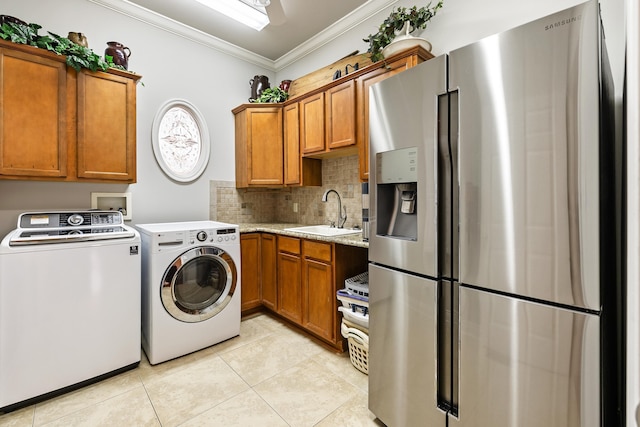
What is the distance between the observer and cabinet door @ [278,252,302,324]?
8.55ft

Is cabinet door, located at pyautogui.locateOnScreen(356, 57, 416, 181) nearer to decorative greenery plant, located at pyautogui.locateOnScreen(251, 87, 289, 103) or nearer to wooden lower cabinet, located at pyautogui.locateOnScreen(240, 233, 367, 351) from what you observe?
wooden lower cabinet, located at pyautogui.locateOnScreen(240, 233, 367, 351)

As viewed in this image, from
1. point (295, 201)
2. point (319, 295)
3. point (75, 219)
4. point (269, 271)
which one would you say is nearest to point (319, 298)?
point (319, 295)

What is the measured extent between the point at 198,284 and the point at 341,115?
1.86 metres

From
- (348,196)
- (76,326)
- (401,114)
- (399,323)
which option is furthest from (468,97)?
(76,326)

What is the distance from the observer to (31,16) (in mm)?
2252

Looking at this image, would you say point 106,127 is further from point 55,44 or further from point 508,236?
point 508,236

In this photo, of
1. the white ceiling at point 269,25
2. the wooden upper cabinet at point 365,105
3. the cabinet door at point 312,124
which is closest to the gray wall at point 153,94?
the white ceiling at point 269,25

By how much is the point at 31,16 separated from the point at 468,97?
10.4 feet

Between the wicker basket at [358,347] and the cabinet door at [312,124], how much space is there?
63.0 inches

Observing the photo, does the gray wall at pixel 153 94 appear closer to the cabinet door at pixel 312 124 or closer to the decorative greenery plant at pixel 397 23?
the cabinet door at pixel 312 124

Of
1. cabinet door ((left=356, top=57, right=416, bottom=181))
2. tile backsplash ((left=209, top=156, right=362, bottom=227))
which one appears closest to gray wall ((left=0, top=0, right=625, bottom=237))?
tile backsplash ((left=209, top=156, right=362, bottom=227))

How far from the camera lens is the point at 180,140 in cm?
305

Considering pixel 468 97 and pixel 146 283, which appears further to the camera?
pixel 146 283

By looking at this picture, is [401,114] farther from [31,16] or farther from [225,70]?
[31,16]
